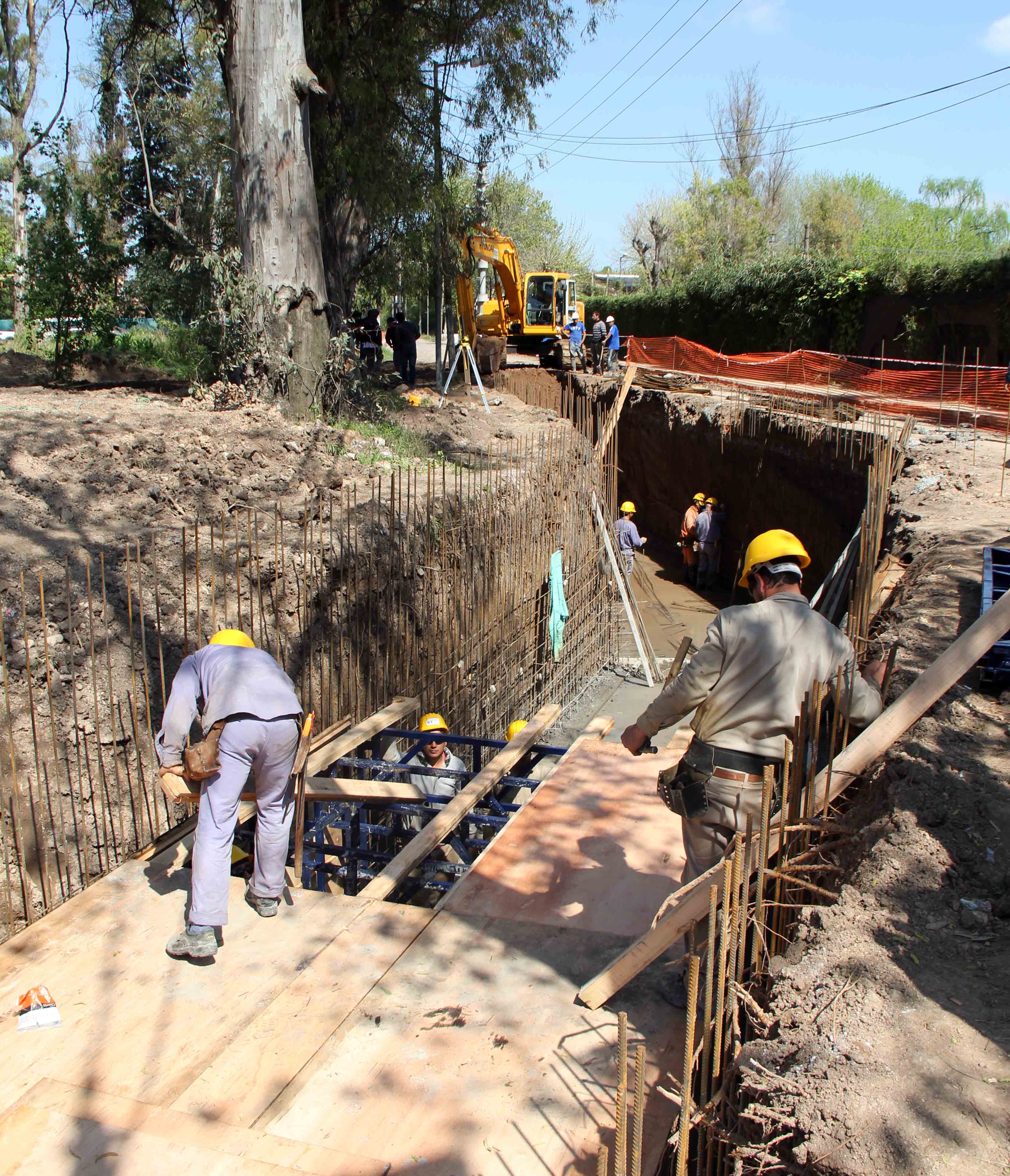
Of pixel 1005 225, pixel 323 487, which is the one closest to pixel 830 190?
pixel 1005 225

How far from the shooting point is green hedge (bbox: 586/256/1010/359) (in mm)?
20484

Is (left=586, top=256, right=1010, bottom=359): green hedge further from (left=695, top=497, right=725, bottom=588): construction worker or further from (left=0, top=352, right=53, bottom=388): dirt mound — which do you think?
(left=0, top=352, right=53, bottom=388): dirt mound

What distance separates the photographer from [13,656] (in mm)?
4988

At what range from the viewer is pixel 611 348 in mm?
23375

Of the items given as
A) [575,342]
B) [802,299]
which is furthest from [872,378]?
[575,342]

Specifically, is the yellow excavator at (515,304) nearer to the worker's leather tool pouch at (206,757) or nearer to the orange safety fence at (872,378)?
the orange safety fence at (872,378)

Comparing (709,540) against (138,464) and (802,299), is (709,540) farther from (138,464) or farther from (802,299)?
(138,464)

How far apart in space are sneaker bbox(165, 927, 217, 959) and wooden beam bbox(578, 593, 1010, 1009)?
1.53 metres

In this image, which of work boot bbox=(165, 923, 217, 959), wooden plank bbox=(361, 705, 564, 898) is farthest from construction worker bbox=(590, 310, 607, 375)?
work boot bbox=(165, 923, 217, 959)

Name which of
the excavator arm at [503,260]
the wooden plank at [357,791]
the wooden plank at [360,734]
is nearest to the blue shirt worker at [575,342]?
the excavator arm at [503,260]

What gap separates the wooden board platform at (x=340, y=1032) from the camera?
9.14ft

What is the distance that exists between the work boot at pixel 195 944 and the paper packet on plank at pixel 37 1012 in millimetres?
455

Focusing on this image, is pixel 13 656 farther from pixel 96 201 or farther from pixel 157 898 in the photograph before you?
pixel 96 201

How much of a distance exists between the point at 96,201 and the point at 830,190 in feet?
132
